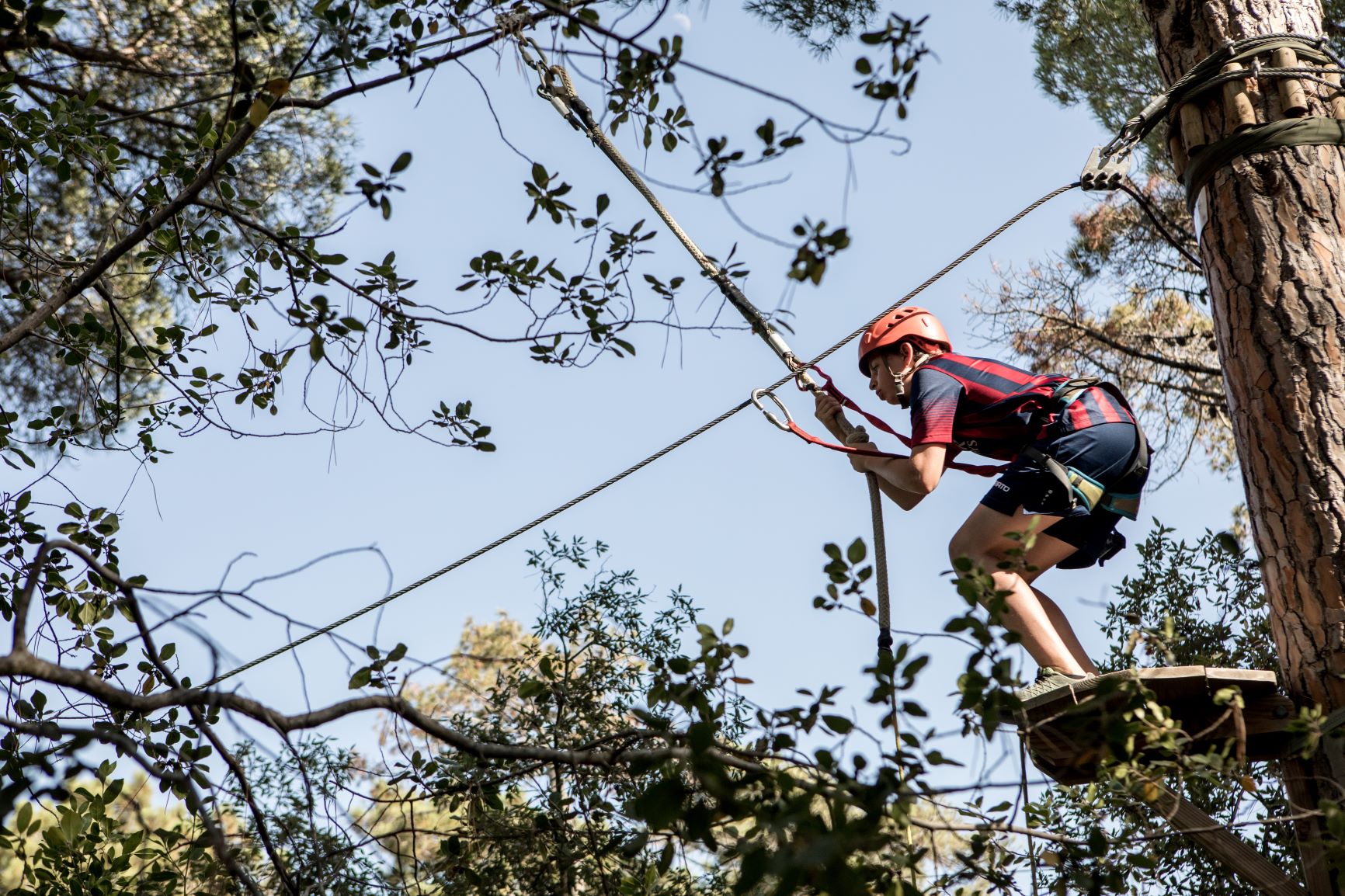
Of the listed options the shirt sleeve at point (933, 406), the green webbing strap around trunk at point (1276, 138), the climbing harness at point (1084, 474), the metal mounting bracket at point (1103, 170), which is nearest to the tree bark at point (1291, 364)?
the green webbing strap around trunk at point (1276, 138)

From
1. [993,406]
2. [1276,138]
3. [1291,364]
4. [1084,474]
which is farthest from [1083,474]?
[1276,138]

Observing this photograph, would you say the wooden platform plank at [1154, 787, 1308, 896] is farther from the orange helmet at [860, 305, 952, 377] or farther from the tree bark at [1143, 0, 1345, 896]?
the orange helmet at [860, 305, 952, 377]

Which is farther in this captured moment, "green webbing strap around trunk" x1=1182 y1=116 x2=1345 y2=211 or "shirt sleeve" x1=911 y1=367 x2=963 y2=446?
"shirt sleeve" x1=911 y1=367 x2=963 y2=446

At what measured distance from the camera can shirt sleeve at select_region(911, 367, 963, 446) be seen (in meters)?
3.29

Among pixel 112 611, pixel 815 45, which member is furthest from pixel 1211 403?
pixel 112 611

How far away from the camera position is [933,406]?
3.33 m

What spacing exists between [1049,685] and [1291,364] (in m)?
0.95

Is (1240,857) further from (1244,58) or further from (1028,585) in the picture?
(1244,58)

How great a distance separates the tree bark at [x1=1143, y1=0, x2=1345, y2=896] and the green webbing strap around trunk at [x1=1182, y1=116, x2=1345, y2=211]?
0.02 metres

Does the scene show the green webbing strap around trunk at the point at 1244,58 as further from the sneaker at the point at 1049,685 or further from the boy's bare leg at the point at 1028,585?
the sneaker at the point at 1049,685

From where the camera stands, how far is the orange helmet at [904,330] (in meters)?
3.54

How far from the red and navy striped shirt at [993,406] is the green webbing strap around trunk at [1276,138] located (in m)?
0.66

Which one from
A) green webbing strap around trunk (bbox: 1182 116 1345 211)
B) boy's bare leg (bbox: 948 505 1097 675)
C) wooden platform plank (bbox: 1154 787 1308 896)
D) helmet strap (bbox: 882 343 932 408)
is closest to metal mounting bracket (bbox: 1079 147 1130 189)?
green webbing strap around trunk (bbox: 1182 116 1345 211)

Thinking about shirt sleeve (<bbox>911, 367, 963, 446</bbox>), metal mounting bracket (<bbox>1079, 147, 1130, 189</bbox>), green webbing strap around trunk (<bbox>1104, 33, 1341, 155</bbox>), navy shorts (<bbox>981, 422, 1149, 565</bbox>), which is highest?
metal mounting bracket (<bbox>1079, 147, 1130, 189</bbox>)
